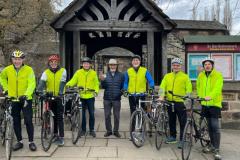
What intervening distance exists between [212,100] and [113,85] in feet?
8.22

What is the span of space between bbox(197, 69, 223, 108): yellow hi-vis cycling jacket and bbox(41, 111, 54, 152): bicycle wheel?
9.85ft

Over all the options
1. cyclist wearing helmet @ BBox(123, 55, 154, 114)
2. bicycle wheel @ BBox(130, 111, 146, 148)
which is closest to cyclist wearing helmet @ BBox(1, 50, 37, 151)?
bicycle wheel @ BBox(130, 111, 146, 148)

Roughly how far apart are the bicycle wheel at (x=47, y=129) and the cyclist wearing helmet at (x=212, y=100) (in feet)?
9.85

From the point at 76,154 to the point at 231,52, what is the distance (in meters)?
6.17

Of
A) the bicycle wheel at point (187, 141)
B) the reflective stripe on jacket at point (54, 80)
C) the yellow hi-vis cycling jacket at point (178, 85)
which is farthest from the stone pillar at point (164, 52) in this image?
the bicycle wheel at point (187, 141)

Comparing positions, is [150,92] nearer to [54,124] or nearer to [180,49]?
[54,124]

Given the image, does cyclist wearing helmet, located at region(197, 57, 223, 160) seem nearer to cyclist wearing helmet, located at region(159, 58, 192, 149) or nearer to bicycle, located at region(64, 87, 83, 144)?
cyclist wearing helmet, located at region(159, 58, 192, 149)

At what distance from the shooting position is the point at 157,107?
8.62 meters

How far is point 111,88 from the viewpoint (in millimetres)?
9391

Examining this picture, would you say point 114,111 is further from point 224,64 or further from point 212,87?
point 224,64

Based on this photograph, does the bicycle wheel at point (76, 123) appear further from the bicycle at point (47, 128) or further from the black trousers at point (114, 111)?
the black trousers at point (114, 111)

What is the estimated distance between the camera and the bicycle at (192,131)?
738 cm

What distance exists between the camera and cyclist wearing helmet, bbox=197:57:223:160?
25.2ft

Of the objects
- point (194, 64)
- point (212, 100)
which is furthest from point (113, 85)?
point (194, 64)
